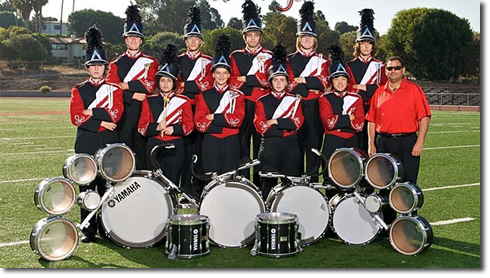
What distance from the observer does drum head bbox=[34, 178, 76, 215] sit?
4.73 meters

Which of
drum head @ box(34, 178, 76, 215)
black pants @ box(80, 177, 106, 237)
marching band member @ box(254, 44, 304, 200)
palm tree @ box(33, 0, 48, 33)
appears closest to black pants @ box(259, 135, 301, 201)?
marching band member @ box(254, 44, 304, 200)

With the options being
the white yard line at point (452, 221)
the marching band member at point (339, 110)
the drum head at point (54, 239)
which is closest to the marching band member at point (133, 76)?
the drum head at point (54, 239)

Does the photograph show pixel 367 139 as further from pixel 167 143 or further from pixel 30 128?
pixel 30 128

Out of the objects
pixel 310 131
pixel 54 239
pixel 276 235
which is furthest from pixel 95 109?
pixel 310 131

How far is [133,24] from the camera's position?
5844 mm

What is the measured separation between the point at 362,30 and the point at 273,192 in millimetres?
1853

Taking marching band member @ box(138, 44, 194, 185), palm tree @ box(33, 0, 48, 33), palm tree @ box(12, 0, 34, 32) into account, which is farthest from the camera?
palm tree @ box(33, 0, 48, 33)

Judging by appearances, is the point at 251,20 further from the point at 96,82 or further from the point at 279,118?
the point at 96,82

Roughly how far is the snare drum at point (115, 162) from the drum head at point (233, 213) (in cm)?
62

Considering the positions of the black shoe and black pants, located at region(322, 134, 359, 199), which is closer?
the black shoe

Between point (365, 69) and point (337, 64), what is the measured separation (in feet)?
1.54

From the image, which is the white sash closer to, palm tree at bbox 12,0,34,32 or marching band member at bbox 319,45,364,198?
marching band member at bbox 319,45,364,198

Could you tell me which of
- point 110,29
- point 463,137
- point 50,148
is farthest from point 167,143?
point 110,29

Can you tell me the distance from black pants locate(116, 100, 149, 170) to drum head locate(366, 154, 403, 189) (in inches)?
79.6
